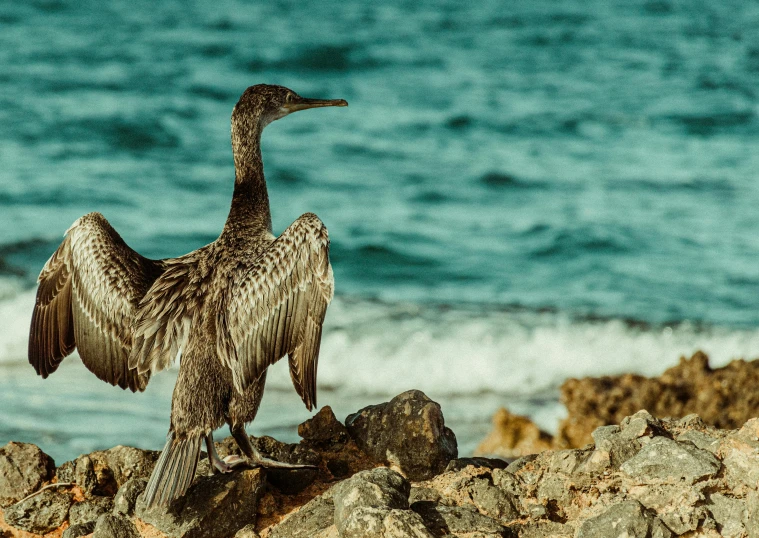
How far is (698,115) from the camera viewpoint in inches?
746

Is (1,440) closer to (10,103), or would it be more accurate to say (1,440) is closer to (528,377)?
(528,377)

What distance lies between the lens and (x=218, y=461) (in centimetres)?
524

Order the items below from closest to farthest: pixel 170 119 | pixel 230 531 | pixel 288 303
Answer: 1. pixel 230 531
2. pixel 288 303
3. pixel 170 119

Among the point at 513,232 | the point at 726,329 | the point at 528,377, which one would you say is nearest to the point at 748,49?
the point at 513,232

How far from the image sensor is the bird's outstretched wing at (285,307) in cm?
518

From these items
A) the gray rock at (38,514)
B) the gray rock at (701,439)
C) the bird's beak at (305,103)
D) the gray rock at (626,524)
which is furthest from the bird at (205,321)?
the gray rock at (701,439)

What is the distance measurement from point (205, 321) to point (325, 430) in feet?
3.00

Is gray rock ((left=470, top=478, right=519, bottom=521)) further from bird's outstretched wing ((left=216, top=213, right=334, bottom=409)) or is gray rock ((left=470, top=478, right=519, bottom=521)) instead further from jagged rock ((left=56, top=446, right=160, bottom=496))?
jagged rock ((left=56, top=446, right=160, bottom=496))

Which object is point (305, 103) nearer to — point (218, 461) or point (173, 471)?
point (218, 461)

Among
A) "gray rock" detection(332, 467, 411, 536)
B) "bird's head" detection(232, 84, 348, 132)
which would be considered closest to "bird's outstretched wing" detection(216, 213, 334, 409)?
"gray rock" detection(332, 467, 411, 536)

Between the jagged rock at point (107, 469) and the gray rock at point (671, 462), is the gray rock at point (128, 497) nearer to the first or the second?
the jagged rock at point (107, 469)

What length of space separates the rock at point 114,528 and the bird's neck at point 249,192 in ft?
5.80

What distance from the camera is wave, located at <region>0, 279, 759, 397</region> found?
10.5 metres

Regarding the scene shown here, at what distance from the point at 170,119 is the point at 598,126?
25.5 feet
